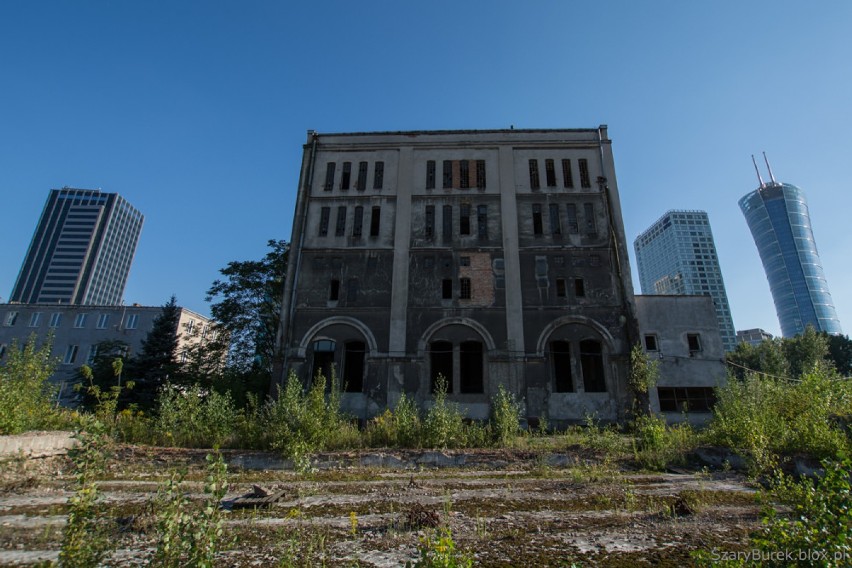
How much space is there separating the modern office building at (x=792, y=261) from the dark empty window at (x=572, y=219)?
14616 centimetres

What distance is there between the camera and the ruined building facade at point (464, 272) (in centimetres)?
1884

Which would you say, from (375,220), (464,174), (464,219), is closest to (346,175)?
(375,220)

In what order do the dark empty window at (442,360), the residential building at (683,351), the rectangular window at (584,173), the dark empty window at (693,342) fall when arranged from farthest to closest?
the rectangular window at (584,173) → the dark empty window at (693,342) → the residential building at (683,351) → the dark empty window at (442,360)

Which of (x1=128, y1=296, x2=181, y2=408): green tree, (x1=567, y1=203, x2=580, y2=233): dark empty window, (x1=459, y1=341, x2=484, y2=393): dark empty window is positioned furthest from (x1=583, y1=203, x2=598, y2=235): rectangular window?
(x1=128, y1=296, x2=181, y2=408): green tree

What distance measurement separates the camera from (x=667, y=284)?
112 metres

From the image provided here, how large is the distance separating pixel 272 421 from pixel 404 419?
11.9 ft

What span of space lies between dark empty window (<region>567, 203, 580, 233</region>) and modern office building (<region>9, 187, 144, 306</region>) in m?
134

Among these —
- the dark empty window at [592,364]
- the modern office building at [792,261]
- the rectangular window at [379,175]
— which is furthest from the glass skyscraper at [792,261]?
the rectangular window at [379,175]

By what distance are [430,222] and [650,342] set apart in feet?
41.0

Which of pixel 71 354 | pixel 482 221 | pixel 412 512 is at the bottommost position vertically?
pixel 412 512

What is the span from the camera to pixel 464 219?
71.9ft

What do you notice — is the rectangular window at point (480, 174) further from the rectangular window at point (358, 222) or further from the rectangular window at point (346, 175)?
the rectangular window at point (346, 175)

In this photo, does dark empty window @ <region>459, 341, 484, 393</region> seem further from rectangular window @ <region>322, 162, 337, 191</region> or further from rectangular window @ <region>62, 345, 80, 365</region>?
rectangular window @ <region>62, 345, 80, 365</region>

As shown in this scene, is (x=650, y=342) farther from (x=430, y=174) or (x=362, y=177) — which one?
(x=362, y=177)
